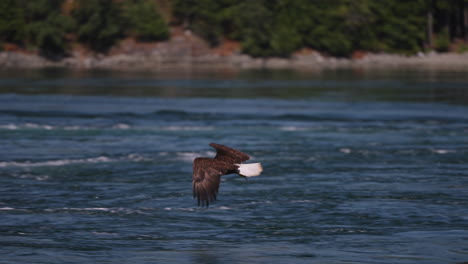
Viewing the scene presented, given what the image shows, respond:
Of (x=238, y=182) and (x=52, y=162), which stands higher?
(x=52, y=162)

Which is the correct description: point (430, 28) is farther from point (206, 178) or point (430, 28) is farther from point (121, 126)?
point (206, 178)

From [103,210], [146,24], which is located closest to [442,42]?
[146,24]

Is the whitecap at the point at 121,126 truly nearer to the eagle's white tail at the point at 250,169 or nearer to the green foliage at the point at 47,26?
the eagle's white tail at the point at 250,169

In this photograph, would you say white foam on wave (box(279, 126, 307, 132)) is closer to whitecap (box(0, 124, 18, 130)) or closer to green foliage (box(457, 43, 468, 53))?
whitecap (box(0, 124, 18, 130))

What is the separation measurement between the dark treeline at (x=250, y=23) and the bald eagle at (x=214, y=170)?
54.9 metres

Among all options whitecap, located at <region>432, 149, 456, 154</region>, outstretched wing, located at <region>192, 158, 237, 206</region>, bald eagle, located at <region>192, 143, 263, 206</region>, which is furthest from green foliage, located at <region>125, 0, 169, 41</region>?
outstretched wing, located at <region>192, 158, 237, 206</region>

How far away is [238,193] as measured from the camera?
16000 millimetres

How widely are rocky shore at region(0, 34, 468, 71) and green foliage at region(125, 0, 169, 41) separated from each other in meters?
0.72

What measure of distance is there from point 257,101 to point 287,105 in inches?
77.4

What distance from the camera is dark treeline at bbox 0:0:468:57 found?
68.7 metres

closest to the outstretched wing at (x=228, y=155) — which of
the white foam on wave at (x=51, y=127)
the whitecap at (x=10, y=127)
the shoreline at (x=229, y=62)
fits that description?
the white foam on wave at (x=51, y=127)

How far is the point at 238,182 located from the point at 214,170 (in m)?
5.17

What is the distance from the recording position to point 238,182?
17234 millimetres

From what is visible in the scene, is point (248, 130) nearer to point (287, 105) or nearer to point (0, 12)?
point (287, 105)
